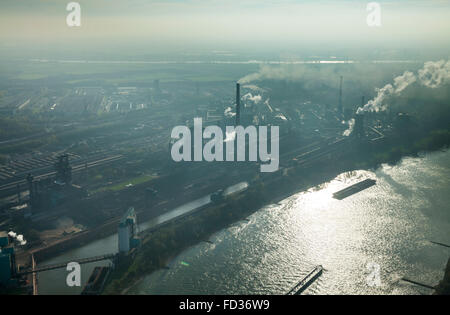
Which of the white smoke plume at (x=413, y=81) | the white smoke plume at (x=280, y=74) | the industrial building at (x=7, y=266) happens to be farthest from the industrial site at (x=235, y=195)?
the white smoke plume at (x=280, y=74)

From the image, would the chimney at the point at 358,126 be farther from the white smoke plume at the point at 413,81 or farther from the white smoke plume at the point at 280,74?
the white smoke plume at the point at 280,74

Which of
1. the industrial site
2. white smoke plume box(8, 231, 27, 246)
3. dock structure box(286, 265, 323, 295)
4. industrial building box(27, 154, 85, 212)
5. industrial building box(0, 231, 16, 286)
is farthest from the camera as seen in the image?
industrial building box(27, 154, 85, 212)

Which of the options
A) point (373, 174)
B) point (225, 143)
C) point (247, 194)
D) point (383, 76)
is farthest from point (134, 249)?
point (383, 76)

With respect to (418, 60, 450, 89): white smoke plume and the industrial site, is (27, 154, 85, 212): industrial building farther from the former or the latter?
(418, 60, 450, 89): white smoke plume

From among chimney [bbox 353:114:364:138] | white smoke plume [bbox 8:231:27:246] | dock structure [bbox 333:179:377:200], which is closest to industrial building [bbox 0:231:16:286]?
white smoke plume [bbox 8:231:27:246]

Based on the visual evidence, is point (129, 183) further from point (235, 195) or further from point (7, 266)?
point (7, 266)
